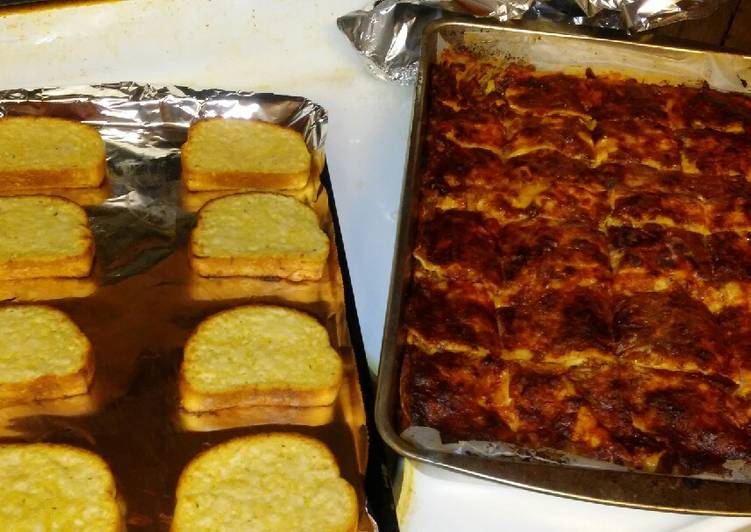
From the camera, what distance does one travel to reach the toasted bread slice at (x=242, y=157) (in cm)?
324

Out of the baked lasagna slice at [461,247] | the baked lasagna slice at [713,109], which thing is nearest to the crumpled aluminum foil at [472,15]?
the baked lasagna slice at [713,109]

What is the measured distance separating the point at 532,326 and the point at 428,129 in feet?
3.27

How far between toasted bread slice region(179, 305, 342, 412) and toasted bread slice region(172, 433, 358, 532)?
16 cm

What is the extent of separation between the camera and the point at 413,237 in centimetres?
276

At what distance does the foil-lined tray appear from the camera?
2.42m

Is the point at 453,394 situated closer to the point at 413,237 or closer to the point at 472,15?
the point at 413,237

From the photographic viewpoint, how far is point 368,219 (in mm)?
3400

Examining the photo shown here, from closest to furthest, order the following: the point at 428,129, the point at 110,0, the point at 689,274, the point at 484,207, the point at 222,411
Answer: the point at 222,411, the point at 689,274, the point at 484,207, the point at 428,129, the point at 110,0

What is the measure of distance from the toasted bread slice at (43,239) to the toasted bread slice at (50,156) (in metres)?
0.13

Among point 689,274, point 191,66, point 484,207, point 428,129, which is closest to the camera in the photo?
point 689,274

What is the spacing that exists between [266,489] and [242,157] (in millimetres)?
1465

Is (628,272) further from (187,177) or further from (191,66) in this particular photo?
(191,66)

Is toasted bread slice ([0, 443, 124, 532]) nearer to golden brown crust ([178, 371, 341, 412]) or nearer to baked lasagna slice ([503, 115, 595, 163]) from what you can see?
golden brown crust ([178, 371, 341, 412])

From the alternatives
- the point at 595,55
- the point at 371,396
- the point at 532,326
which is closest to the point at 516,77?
the point at 595,55
